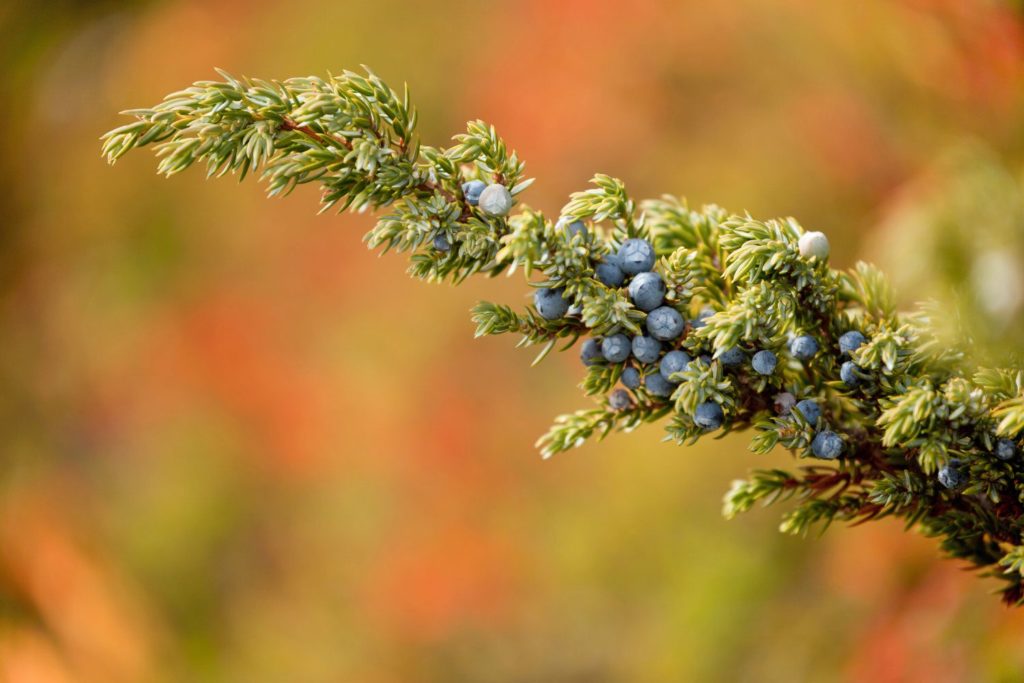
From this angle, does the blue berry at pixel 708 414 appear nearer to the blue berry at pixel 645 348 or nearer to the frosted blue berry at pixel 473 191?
the blue berry at pixel 645 348

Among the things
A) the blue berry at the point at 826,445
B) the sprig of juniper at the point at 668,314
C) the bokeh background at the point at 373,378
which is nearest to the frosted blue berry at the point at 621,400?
the sprig of juniper at the point at 668,314

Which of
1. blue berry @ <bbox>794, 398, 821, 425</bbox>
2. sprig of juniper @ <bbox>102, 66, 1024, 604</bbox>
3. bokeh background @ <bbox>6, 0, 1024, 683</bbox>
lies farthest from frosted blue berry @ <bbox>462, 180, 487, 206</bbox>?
bokeh background @ <bbox>6, 0, 1024, 683</bbox>

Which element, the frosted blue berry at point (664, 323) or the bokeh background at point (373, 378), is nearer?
the frosted blue berry at point (664, 323)

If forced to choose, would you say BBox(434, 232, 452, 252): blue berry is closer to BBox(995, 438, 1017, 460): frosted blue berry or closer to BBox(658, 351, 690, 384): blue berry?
BBox(658, 351, 690, 384): blue berry

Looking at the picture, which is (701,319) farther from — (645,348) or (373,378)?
(373,378)

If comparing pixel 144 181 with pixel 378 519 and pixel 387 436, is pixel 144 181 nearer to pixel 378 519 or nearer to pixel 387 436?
pixel 387 436

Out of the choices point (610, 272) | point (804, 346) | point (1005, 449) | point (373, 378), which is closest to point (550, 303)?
point (610, 272)
